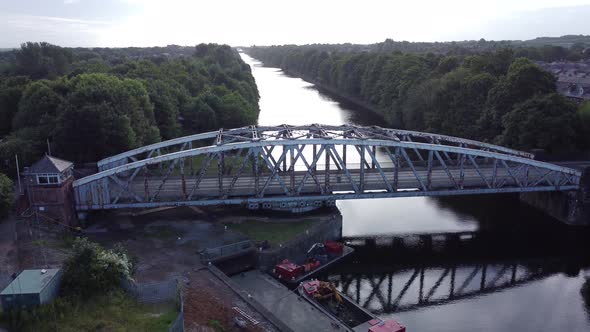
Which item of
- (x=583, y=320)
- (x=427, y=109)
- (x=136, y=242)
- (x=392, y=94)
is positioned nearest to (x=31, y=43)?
(x=392, y=94)

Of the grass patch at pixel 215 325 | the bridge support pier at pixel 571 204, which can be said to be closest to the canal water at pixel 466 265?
the bridge support pier at pixel 571 204

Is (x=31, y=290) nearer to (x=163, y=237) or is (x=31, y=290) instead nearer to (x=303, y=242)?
(x=163, y=237)

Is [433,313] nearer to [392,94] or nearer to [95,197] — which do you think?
[95,197]

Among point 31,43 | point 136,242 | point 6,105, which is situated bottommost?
point 136,242

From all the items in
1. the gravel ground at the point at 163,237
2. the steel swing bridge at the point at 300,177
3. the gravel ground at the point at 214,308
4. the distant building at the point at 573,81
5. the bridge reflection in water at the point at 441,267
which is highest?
the distant building at the point at 573,81

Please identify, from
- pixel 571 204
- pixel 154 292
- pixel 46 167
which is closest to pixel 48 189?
pixel 46 167

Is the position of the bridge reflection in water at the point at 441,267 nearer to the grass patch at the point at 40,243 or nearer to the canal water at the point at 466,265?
the canal water at the point at 466,265

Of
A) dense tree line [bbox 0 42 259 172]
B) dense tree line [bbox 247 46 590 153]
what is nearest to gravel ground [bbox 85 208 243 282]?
dense tree line [bbox 0 42 259 172]
